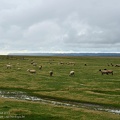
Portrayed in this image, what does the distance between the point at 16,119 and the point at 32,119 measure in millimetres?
1381

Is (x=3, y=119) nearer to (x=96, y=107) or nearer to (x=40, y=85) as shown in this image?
(x=96, y=107)

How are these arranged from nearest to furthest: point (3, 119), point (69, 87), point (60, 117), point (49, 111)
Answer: point (3, 119)
point (60, 117)
point (49, 111)
point (69, 87)

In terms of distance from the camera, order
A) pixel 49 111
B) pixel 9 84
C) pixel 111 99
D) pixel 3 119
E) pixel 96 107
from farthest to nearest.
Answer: pixel 9 84, pixel 111 99, pixel 96 107, pixel 49 111, pixel 3 119

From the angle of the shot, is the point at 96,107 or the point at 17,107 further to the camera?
the point at 96,107

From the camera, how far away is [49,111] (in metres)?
22.1

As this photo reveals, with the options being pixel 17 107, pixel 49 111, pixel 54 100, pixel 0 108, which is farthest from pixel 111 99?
pixel 0 108

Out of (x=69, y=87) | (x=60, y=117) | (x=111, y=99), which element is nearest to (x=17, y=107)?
(x=60, y=117)

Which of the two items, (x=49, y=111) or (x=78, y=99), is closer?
(x=49, y=111)

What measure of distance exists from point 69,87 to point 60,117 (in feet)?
55.5

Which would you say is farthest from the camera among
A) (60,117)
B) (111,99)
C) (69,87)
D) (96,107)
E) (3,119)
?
(69,87)

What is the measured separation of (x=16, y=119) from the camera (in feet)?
62.2

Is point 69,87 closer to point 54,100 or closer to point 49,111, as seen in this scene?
point 54,100

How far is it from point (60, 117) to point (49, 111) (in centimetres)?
227

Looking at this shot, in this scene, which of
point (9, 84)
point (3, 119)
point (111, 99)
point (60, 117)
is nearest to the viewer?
point (3, 119)
